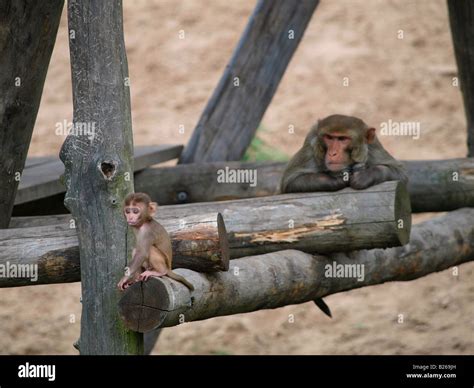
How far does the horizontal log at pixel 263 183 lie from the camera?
7453mm

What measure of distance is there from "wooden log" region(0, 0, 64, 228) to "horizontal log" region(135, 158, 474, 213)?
84.1 inches

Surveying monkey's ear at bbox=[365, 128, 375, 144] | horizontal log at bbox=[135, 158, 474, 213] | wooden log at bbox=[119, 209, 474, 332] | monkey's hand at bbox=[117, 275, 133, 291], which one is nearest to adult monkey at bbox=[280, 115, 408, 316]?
monkey's ear at bbox=[365, 128, 375, 144]

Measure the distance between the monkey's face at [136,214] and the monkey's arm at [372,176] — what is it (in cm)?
170

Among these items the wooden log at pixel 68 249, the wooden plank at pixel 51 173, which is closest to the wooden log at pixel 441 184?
the wooden plank at pixel 51 173

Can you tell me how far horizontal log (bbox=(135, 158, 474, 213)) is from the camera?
7.45m

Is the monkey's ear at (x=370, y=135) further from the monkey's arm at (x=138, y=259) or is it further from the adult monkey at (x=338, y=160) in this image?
the monkey's arm at (x=138, y=259)

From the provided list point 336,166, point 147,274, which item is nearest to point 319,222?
point 336,166

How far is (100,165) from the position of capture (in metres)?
4.80

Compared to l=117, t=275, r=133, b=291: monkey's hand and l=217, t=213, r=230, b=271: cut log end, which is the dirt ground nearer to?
l=217, t=213, r=230, b=271: cut log end

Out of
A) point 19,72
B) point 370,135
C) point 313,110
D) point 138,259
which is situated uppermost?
point 313,110

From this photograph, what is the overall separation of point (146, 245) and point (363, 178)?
183cm

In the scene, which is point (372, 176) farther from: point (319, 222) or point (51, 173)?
point (51, 173)

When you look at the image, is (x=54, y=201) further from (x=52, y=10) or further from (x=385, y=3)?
(x=385, y=3)
